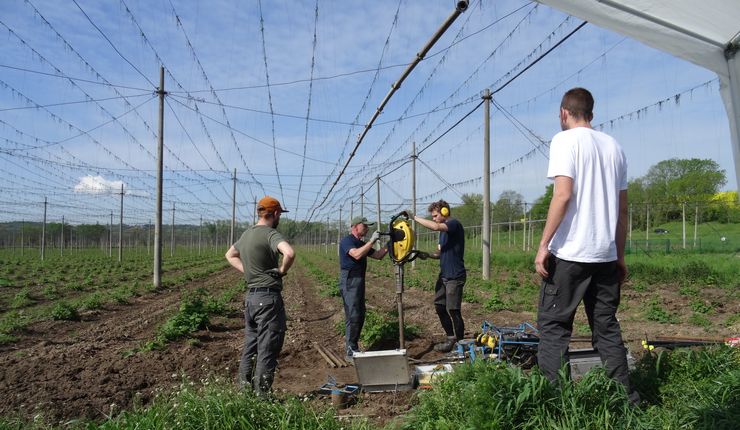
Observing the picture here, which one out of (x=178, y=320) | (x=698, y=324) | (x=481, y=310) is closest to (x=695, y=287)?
(x=698, y=324)

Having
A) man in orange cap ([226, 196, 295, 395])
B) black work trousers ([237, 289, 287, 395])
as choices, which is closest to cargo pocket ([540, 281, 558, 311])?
man in orange cap ([226, 196, 295, 395])

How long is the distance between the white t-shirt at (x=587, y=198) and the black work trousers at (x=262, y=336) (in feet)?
8.00

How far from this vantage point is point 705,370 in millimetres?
3709

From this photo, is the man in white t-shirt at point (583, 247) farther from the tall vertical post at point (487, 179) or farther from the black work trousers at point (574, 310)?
the tall vertical post at point (487, 179)

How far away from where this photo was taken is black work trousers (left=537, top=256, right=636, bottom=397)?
10.6ft

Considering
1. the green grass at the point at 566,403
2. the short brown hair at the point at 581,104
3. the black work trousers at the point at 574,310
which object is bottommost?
the green grass at the point at 566,403

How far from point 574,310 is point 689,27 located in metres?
1.70

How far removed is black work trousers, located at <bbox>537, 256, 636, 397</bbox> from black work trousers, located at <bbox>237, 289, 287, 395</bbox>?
2.24 m

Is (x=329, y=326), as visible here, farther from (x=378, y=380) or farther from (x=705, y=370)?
(x=705, y=370)

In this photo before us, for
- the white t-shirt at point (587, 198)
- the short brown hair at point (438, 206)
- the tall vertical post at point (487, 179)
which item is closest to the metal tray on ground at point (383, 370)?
the white t-shirt at point (587, 198)

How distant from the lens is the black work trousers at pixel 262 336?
14.5ft

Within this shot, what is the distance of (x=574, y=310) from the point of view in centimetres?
325

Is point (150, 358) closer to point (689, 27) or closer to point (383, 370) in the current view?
point (383, 370)

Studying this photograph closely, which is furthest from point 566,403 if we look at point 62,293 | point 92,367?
point 62,293
